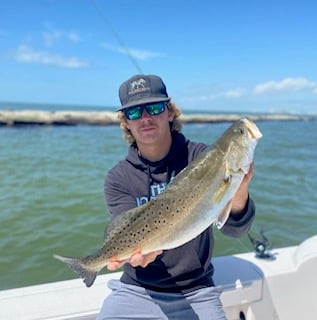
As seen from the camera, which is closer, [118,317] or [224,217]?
[224,217]

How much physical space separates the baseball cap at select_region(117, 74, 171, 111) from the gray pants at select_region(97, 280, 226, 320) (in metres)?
1.48

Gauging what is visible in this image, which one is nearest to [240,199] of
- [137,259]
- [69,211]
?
[137,259]

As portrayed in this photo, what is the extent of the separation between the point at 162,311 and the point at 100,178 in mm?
11580

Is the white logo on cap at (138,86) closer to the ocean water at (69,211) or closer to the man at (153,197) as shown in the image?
the man at (153,197)

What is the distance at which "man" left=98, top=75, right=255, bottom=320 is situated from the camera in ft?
9.50

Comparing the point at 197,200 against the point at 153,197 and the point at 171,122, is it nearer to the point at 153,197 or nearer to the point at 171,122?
the point at 153,197

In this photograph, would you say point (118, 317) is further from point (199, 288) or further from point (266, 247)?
point (266, 247)

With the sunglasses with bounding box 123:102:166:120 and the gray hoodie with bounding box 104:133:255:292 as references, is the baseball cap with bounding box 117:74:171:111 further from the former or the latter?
the gray hoodie with bounding box 104:133:255:292

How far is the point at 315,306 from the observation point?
3520mm

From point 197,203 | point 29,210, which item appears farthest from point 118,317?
point 29,210

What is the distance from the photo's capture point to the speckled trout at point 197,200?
2312 millimetres

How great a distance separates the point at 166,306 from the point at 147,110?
1.50 meters

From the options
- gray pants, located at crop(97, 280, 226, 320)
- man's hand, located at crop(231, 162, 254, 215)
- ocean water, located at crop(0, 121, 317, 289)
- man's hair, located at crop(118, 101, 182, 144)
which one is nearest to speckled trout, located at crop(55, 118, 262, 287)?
man's hand, located at crop(231, 162, 254, 215)

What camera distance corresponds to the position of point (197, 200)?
7.63ft
